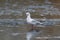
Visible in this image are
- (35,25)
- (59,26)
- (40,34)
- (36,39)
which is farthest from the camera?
(59,26)

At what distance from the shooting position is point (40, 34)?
9.27 m

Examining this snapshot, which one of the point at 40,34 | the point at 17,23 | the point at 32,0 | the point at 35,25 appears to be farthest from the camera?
the point at 32,0

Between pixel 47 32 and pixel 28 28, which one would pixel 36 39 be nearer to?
pixel 47 32

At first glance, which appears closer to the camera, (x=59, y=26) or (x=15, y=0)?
(x=59, y=26)

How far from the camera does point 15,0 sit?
24672 mm

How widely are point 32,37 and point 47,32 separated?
966 millimetres

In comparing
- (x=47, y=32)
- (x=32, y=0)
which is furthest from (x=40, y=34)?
(x=32, y=0)

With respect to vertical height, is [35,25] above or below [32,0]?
above

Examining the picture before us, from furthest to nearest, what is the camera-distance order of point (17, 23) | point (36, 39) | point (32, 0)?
1. point (32, 0)
2. point (17, 23)
3. point (36, 39)

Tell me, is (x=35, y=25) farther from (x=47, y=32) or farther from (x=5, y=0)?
(x=5, y=0)

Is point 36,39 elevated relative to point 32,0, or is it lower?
elevated

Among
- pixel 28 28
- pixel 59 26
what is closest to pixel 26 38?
pixel 28 28

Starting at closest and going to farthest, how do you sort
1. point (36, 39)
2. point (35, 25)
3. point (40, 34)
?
1. point (36, 39)
2. point (40, 34)
3. point (35, 25)

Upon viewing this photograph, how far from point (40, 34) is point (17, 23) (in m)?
2.49
